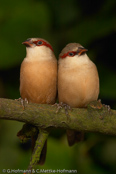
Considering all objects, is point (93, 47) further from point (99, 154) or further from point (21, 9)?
point (99, 154)

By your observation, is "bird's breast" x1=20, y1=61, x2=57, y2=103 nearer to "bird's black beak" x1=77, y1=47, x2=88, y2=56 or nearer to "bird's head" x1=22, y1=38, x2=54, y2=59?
"bird's head" x1=22, y1=38, x2=54, y2=59

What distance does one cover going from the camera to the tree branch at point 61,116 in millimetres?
2150

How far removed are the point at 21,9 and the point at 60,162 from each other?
1.56 m

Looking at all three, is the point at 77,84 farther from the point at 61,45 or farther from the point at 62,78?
the point at 61,45

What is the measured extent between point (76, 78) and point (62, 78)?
10 centimetres

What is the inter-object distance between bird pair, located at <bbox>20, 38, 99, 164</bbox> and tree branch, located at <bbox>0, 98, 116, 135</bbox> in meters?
0.26

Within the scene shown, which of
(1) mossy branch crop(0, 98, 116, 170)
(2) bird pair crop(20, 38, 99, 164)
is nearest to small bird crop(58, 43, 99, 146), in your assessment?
(2) bird pair crop(20, 38, 99, 164)

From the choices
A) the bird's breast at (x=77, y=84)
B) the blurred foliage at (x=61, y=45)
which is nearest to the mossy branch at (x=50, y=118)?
the bird's breast at (x=77, y=84)

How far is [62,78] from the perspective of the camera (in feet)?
8.33

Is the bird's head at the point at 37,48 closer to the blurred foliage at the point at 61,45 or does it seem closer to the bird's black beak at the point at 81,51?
the bird's black beak at the point at 81,51

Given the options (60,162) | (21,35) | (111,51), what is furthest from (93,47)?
(60,162)

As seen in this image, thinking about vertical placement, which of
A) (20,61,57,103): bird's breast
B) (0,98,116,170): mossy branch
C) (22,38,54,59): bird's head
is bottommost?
(0,98,116,170): mossy branch

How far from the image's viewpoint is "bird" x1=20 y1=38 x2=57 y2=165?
254 centimetres

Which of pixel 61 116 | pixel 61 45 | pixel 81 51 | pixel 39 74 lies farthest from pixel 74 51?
pixel 61 45
